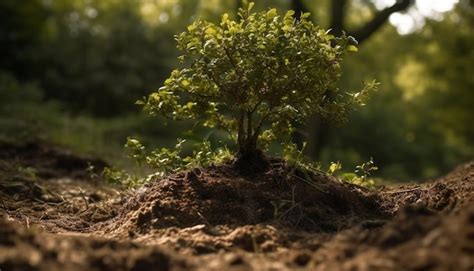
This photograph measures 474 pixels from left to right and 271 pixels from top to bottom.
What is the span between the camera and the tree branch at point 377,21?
12.0 meters

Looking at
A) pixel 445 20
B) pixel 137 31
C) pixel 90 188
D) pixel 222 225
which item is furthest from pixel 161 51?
pixel 222 225

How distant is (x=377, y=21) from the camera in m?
12.1

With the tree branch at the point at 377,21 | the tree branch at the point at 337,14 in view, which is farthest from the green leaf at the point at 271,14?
the tree branch at the point at 337,14

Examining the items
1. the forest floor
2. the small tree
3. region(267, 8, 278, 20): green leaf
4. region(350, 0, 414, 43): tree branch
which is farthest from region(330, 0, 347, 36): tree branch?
region(267, 8, 278, 20): green leaf

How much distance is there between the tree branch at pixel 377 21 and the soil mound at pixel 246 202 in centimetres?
833

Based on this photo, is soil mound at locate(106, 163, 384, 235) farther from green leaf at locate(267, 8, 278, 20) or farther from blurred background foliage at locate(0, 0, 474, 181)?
blurred background foliage at locate(0, 0, 474, 181)

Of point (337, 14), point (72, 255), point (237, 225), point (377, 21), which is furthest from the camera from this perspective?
point (337, 14)

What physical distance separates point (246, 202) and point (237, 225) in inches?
11.4

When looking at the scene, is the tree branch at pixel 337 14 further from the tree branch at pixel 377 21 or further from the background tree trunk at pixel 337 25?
the tree branch at pixel 377 21

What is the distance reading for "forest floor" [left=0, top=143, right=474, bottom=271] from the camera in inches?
91.2

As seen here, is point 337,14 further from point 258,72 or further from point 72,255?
point 72,255

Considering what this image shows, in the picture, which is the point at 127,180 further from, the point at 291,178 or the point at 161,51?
the point at 161,51

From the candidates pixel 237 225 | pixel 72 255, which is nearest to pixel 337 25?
pixel 237 225

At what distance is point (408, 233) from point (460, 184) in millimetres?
2050
